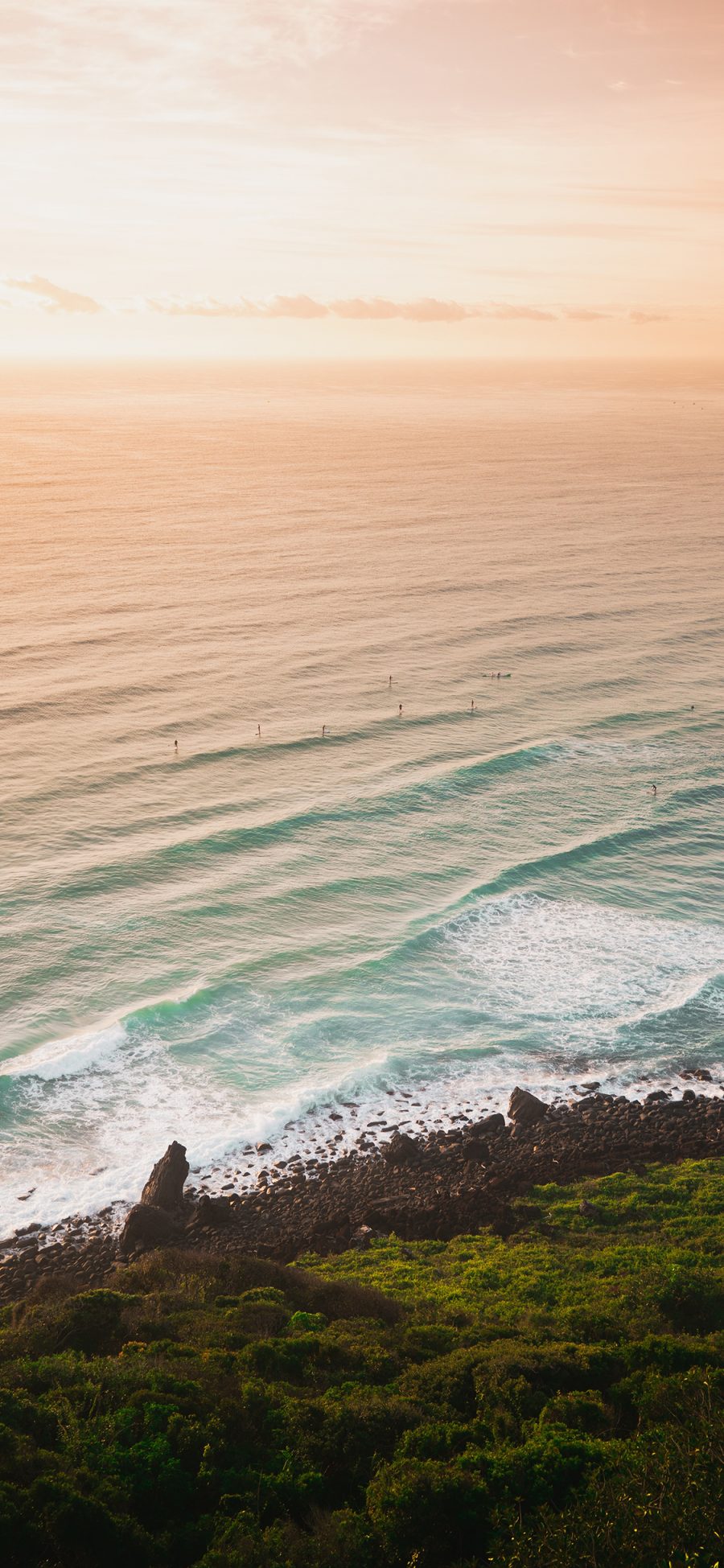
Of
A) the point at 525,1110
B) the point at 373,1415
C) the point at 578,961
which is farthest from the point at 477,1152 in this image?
the point at 373,1415

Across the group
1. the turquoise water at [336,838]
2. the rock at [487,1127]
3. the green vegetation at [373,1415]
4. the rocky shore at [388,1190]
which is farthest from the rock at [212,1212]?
the rock at [487,1127]

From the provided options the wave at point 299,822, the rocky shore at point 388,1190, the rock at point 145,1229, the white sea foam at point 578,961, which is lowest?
the rocky shore at point 388,1190

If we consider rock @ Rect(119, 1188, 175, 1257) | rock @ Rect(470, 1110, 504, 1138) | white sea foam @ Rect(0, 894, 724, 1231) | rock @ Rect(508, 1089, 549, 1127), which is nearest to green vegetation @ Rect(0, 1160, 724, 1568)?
rock @ Rect(119, 1188, 175, 1257)

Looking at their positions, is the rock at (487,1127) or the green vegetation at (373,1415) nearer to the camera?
the green vegetation at (373,1415)

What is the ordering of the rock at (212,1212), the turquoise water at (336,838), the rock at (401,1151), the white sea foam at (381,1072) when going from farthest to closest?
the turquoise water at (336,838) → the white sea foam at (381,1072) → the rock at (401,1151) → the rock at (212,1212)

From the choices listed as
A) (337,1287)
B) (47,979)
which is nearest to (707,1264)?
(337,1287)

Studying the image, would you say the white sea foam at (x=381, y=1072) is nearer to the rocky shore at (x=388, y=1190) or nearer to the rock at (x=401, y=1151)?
the rocky shore at (x=388, y=1190)

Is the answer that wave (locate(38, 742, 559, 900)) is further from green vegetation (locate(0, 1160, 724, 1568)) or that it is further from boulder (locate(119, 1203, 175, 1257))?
green vegetation (locate(0, 1160, 724, 1568))

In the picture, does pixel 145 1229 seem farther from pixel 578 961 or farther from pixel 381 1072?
pixel 578 961
